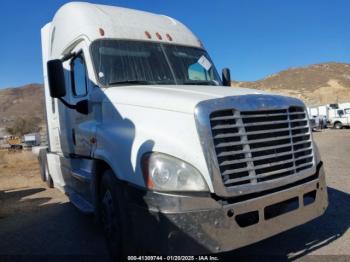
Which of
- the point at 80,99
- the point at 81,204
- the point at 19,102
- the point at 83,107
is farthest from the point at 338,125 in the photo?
the point at 19,102

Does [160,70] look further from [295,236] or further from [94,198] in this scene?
[295,236]

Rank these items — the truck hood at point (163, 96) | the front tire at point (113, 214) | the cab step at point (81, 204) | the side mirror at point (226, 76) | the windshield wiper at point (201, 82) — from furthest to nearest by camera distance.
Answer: the side mirror at point (226, 76), the windshield wiper at point (201, 82), the cab step at point (81, 204), the front tire at point (113, 214), the truck hood at point (163, 96)

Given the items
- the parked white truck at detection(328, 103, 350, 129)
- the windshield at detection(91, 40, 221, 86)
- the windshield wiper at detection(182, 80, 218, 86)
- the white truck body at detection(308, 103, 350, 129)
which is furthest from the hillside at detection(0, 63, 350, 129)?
the windshield wiper at detection(182, 80, 218, 86)

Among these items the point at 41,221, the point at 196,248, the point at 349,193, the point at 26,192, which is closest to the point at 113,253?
the point at 196,248

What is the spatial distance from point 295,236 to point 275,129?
5.83 feet

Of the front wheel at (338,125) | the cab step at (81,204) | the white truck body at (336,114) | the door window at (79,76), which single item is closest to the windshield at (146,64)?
the door window at (79,76)

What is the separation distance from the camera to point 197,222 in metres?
3.50

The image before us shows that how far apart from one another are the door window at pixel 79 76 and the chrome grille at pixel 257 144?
8.10 feet

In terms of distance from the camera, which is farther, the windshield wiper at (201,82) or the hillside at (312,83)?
the hillside at (312,83)

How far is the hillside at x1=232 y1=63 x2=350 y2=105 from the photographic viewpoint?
254 ft

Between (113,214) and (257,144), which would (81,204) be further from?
(257,144)

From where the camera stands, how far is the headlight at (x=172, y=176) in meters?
3.59

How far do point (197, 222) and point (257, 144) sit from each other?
3.19 feet

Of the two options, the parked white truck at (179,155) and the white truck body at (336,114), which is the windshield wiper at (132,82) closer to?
the parked white truck at (179,155)
